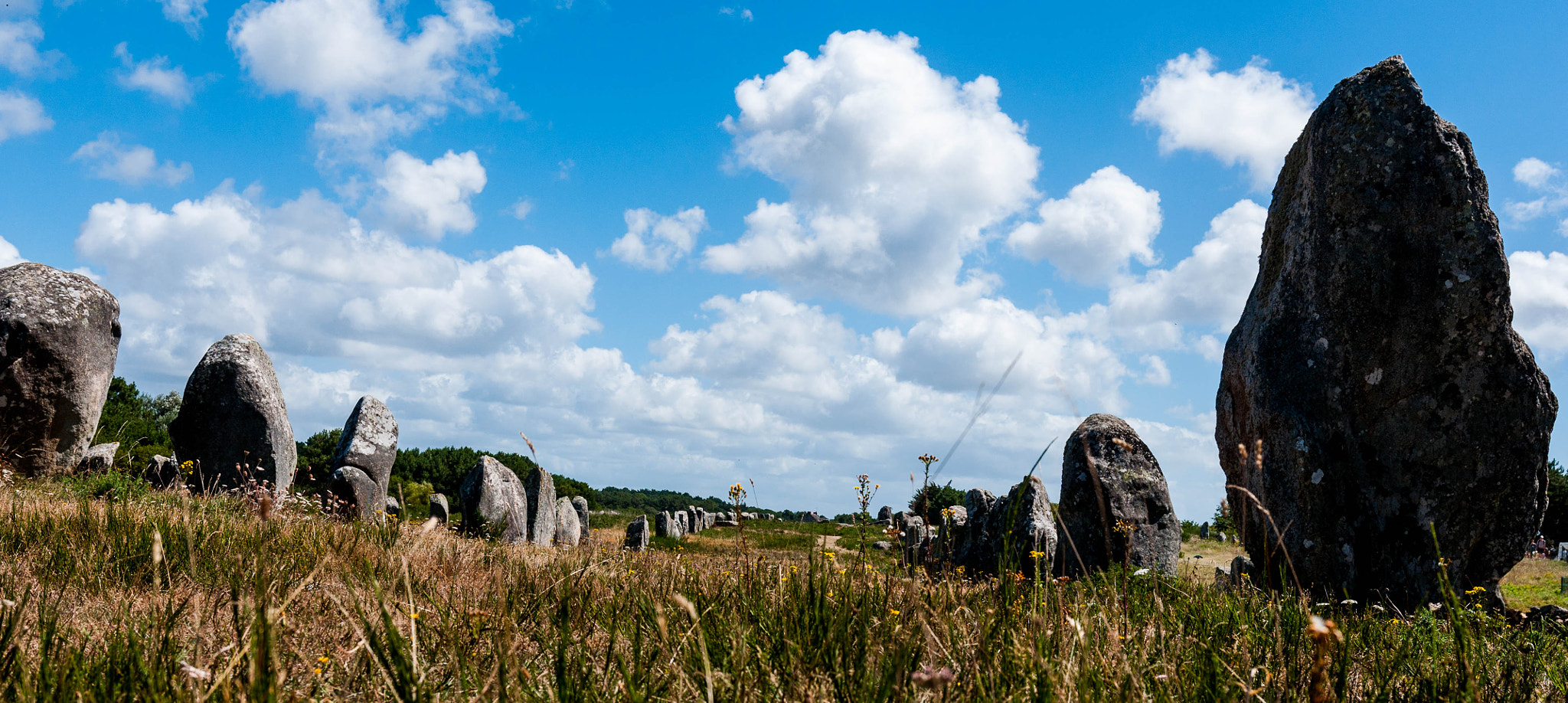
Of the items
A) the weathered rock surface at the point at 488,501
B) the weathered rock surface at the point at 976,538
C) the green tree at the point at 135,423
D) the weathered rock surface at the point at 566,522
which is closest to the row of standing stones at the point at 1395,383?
the weathered rock surface at the point at 976,538

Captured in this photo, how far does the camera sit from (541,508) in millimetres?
16500

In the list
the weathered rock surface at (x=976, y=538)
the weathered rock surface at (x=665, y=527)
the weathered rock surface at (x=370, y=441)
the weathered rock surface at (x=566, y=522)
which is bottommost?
the weathered rock surface at (x=665, y=527)

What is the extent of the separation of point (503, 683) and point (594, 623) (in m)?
1.46

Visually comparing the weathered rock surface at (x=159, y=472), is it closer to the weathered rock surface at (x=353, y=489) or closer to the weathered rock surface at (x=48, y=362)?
the weathered rock surface at (x=48, y=362)

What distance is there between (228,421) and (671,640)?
1302 centimetres

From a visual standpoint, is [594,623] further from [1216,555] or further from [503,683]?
[1216,555]

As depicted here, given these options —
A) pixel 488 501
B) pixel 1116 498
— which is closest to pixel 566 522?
pixel 488 501

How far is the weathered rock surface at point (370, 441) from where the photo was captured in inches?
555

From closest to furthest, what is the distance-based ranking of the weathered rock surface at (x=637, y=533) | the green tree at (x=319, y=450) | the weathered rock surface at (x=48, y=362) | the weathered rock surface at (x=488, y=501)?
the weathered rock surface at (x=48, y=362), the weathered rock surface at (x=488, y=501), the weathered rock surface at (x=637, y=533), the green tree at (x=319, y=450)

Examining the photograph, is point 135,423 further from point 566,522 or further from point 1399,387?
point 1399,387

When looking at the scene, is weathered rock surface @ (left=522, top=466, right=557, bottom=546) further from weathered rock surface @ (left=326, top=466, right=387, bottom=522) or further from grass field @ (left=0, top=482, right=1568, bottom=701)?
grass field @ (left=0, top=482, right=1568, bottom=701)

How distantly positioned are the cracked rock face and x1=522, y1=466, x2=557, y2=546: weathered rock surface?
1238 cm

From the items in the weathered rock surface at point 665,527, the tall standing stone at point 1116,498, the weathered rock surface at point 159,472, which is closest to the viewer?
the tall standing stone at point 1116,498

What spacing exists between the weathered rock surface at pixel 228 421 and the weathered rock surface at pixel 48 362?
1.20 m
